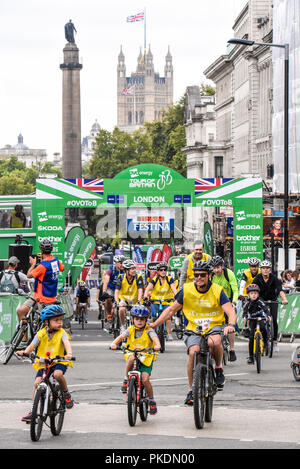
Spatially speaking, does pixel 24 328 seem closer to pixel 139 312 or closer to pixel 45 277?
pixel 45 277

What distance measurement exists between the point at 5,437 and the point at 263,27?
65026 mm

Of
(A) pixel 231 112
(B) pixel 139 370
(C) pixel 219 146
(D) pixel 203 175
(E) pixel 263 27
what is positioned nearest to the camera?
(B) pixel 139 370

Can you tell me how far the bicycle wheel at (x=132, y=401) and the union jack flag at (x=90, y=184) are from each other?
835 inches

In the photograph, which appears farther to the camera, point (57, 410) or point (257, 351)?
point (257, 351)

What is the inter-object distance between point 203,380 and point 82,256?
941 inches

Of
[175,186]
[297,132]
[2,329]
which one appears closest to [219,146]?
[297,132]

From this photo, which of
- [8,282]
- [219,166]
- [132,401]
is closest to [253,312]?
[8,282]

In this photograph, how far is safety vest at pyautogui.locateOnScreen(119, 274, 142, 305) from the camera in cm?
1989

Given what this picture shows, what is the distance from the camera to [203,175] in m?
115

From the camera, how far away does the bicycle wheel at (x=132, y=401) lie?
11477 millimetres

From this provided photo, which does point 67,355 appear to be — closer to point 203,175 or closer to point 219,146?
point 219,146

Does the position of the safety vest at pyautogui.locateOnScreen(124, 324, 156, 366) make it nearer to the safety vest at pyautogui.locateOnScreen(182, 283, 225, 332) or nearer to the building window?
the safety vest at pyautogui.locateOnScreen(182, 283, 225, 332)

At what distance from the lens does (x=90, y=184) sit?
1291 inches

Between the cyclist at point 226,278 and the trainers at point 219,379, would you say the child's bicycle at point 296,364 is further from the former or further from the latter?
the trainers at point 219,379
